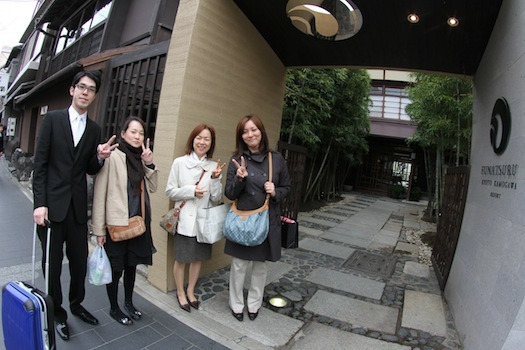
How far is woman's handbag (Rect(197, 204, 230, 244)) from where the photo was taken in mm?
3008

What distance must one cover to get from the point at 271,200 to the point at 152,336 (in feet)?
5.25

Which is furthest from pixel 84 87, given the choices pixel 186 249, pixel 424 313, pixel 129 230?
pixel 424 313

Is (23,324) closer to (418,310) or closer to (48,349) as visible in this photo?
(48,349)

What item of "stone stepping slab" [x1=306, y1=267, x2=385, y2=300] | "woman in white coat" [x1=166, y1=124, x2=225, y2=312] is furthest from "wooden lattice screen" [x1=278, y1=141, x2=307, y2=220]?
"woman in white coat" [x1=166, y1=124, x2=225, y2=312]

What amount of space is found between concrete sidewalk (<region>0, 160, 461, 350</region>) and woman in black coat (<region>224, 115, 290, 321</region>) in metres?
0.34

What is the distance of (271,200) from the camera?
3.00 meters

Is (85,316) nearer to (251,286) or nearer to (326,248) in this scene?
(251,286)

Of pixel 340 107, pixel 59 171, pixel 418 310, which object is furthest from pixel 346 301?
pixel 340 107

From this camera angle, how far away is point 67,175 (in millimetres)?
2387

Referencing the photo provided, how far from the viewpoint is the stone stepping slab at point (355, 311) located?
330 cm

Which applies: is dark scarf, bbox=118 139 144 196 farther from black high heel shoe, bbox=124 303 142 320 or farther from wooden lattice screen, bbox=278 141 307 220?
wooden lattice screen, bbox=278 141 307 220

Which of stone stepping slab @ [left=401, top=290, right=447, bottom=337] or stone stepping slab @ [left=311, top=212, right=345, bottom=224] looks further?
stone stepping slab @ [left=311, top=212, right=345, bottom=224]

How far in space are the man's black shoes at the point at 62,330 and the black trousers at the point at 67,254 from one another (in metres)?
0.04

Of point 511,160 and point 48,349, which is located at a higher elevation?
point 511,160
